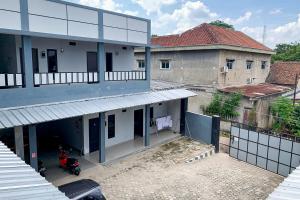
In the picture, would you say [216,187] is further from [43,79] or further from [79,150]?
[43,79]

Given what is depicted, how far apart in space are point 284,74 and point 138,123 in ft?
70.5

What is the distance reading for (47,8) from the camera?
33.5 ft

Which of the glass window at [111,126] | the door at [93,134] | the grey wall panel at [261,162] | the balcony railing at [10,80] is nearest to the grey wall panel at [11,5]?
the balcony railing at [10,80]

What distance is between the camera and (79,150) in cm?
1433

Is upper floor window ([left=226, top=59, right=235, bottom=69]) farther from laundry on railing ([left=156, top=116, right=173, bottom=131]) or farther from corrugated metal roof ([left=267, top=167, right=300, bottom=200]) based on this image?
corrugated metal roof ([left=267, top=167, right=300, bottom=200])

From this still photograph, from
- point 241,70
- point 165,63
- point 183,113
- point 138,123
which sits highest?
point 165,63

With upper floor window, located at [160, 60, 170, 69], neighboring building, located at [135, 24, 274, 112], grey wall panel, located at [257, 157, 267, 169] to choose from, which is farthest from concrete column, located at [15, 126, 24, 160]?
upper floor window, located at [160, 60, 170, 69]

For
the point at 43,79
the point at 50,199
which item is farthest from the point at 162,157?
the point at 50,199

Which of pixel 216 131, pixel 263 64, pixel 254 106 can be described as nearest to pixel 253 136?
pixel 216 131

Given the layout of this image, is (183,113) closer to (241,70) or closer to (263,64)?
(241,70)

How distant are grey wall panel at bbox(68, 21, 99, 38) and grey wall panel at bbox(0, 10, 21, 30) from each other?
2.22m

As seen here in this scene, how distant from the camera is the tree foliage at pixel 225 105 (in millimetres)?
19406

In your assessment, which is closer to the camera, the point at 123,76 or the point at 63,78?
the point at 63,78

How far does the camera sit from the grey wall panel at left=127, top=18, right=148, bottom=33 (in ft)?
45.5
